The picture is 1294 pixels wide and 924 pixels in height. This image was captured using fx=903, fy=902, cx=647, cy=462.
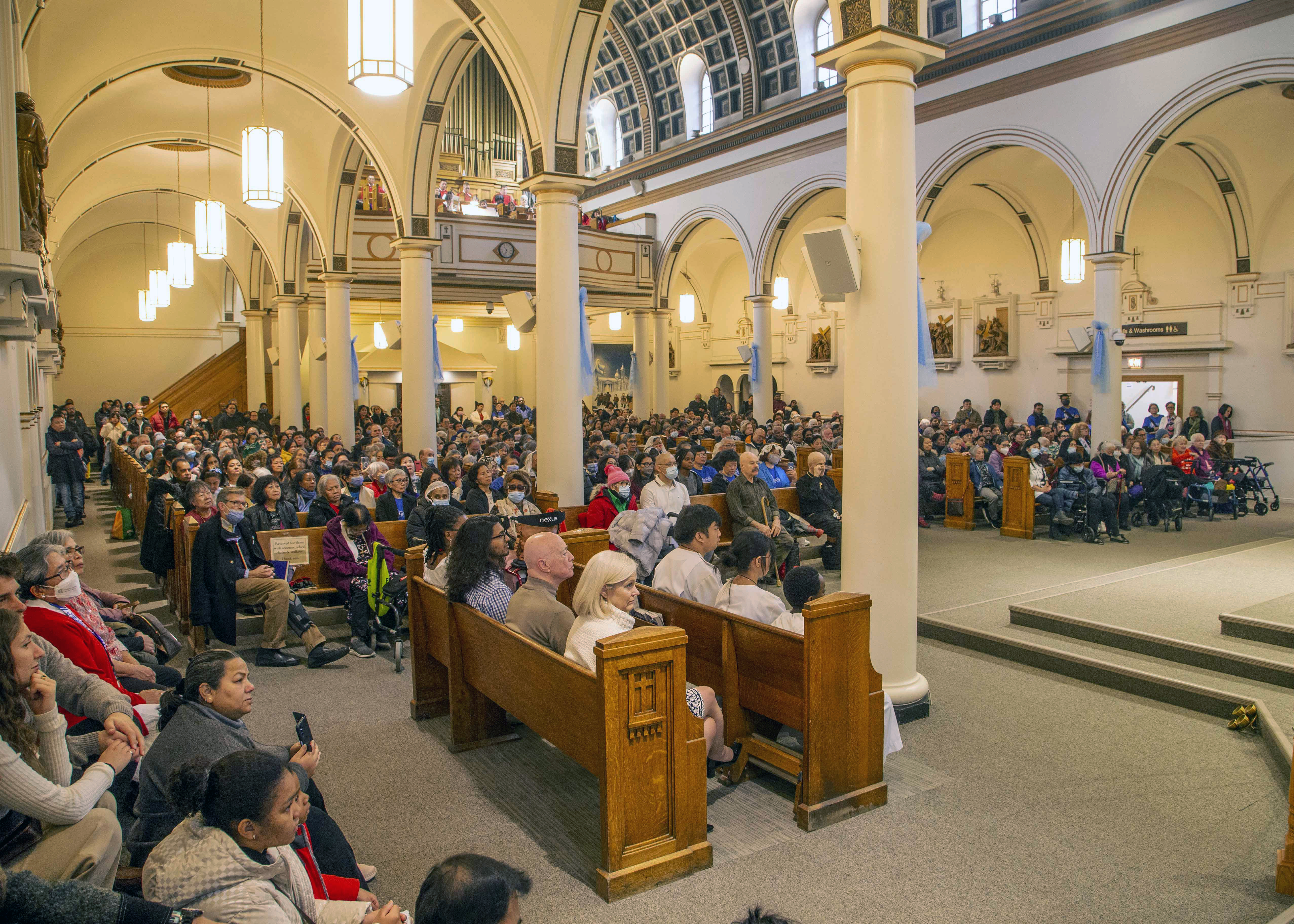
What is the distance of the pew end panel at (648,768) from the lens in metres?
2.94

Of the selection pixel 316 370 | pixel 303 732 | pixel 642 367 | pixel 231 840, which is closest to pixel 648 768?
pixel 303 732

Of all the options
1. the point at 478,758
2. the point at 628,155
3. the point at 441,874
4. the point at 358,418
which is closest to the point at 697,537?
the point at 478,758

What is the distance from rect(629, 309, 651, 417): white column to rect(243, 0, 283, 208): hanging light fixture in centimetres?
1219

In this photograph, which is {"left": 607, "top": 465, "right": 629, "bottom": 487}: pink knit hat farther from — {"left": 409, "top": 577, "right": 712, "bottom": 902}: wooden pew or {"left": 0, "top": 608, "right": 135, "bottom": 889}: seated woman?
{"left": 0, "top": 608, "right": 135, "bottom": 889}: seated woman

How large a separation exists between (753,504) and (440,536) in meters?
3.09

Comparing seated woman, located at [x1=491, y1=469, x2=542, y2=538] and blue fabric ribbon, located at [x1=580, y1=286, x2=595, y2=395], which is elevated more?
blue fabric ribbon, located at [x1=580, y1=286, x2=595, y2=395]

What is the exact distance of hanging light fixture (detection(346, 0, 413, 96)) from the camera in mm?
4352

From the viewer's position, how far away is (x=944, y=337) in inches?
745

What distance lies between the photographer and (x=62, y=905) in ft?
5.70

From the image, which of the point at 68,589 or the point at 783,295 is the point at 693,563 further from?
the point at 783,295

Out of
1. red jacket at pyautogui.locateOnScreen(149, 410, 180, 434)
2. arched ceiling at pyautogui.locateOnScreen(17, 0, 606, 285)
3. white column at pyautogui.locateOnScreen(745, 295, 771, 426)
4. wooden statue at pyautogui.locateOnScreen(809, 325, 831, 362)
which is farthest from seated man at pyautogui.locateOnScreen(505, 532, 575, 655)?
wooden statue at pyautogui.locateOnScreen(809, 325, 831, 362)

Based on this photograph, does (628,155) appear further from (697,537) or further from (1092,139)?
(697,537)

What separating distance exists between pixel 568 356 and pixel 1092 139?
329 inches

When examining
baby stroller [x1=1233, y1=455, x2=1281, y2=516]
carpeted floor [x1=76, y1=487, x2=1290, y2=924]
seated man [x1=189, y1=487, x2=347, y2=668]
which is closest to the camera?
carpeted floor [x1=76, y1=487, x2=1290, y2=924]
